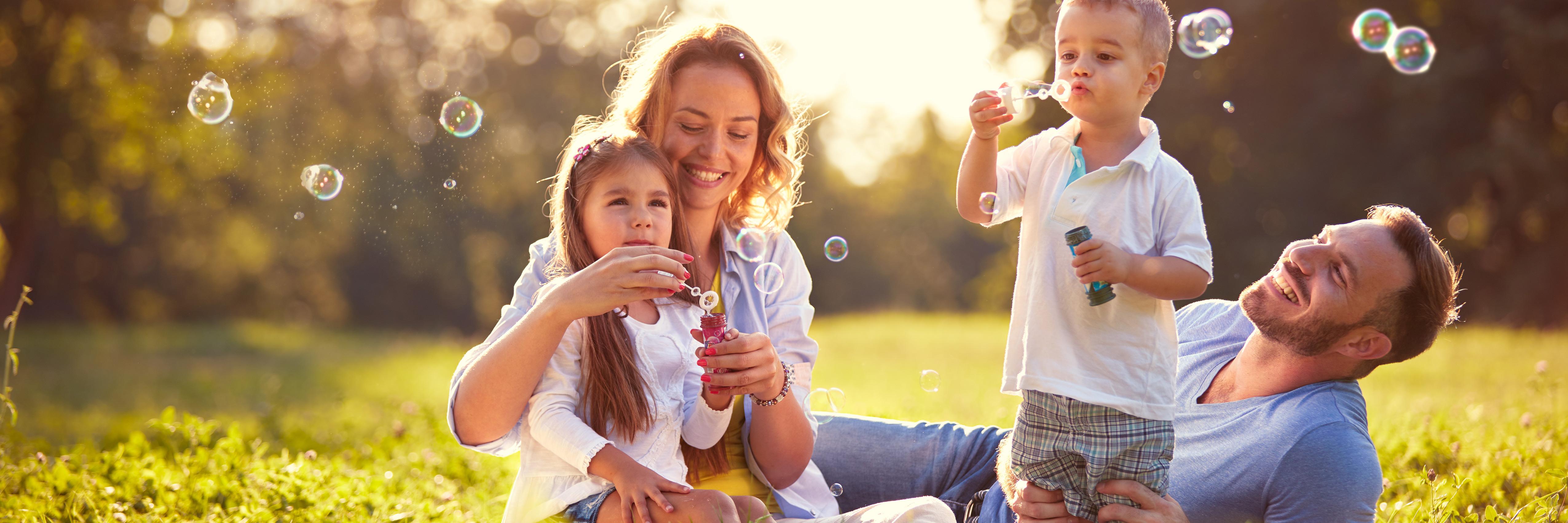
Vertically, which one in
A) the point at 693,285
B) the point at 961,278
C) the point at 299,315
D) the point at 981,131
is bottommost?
the point at 961,278

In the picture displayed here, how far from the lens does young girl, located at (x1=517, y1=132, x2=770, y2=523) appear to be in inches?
86.0

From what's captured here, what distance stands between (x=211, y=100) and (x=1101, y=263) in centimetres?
321

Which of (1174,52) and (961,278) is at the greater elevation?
(1174,52)

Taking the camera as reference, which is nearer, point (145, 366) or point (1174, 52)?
point (145, 366)

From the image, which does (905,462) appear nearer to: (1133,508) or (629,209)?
(1133,508)

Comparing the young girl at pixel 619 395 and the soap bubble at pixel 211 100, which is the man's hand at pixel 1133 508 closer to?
the young girl at pixel 619 395

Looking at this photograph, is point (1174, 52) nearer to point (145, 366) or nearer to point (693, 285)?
point (693, 285)

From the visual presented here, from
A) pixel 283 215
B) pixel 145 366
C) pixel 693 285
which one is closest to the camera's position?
pixel 693 285

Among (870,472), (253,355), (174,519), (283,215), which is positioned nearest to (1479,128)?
(870,472)

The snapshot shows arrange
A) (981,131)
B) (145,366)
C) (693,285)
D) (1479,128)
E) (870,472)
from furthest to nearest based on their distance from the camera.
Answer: (1479,128), (145,366), (870,472), (693,285), (981,131)

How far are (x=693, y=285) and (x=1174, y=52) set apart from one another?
11.5 metres

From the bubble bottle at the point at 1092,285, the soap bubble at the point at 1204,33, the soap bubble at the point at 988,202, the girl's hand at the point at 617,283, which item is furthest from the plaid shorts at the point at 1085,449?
the soap bubble at the point at 1204,33

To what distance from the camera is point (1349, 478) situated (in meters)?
2.30

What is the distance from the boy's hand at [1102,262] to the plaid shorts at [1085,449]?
0.28 m
